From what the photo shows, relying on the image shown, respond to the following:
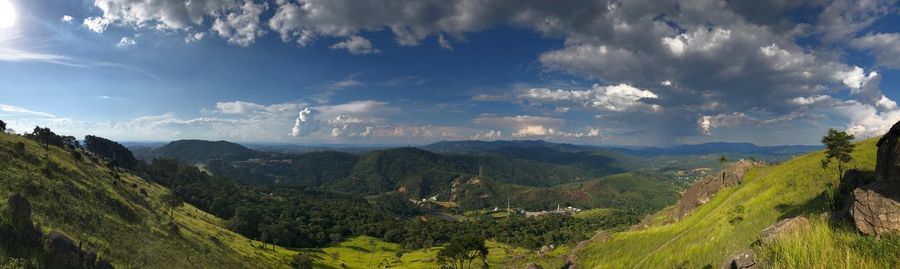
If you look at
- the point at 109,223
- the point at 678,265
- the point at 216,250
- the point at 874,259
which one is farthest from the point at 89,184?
the point at 874,259

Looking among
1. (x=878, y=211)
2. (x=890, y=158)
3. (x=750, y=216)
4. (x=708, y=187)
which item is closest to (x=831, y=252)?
(x=878, y=211)

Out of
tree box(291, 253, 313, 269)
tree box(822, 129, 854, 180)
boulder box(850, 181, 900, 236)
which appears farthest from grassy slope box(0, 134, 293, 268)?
tree box(822, 129, 854, 180)

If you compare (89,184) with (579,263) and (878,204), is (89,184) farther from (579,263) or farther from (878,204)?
(878,204)

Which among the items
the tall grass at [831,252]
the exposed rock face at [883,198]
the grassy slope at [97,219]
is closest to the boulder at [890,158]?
the exposed rock face at [883,198]

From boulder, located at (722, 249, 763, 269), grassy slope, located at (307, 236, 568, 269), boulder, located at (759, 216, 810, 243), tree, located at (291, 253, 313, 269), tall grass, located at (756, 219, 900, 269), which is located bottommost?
grassy slope, located at (307, 236, 568, 269)

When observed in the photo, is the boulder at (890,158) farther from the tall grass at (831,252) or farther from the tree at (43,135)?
the tree at (43,135)

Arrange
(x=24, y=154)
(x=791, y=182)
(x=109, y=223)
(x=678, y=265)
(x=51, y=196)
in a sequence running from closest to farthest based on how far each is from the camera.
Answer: (x=678, y=265) < (x=791, y=182) < (x=51, y=196) < (x=109, y=223) < (x=24, y=154)

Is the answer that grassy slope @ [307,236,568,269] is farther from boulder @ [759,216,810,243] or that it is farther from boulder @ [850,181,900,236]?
boulder @ [850,181,900,236]

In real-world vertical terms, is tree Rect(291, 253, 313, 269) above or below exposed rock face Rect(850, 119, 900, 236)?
below
